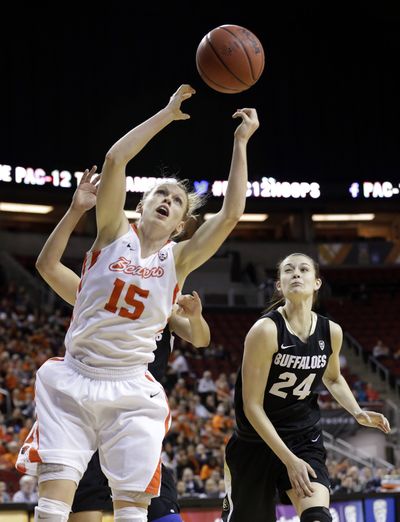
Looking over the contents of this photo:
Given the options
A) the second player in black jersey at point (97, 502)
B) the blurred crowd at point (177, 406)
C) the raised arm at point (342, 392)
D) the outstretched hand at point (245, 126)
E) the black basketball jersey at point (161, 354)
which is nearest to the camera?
the outstretched hand at point (245, 126)

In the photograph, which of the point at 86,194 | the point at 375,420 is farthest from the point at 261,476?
the point at 86,194

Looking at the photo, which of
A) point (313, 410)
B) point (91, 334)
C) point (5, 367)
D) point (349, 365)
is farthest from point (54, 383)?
point (349, 365)

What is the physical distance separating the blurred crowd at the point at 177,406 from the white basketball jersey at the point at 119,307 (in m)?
5.22

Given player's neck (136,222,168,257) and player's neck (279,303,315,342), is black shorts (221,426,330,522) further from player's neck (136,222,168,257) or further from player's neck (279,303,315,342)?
player's neck (136,222,168,257)

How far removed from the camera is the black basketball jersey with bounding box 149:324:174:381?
4.38 m

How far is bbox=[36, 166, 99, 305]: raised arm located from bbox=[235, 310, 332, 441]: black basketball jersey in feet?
3.78

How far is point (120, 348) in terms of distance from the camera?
3609 mm

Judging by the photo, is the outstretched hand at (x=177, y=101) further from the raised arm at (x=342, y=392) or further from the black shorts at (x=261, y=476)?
→ the black shorts at (x=261, y=476)

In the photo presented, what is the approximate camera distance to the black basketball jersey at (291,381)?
4.57 metres

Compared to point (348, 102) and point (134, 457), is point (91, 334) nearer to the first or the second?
point (134, 457)

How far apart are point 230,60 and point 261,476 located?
7.15 feet

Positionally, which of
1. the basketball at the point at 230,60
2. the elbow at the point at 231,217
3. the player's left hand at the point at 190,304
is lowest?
the player's left hand at the point at 190,304

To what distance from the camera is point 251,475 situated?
15.1ft


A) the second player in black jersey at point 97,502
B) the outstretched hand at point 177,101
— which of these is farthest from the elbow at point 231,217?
the second player in black jersey at point 97,502
